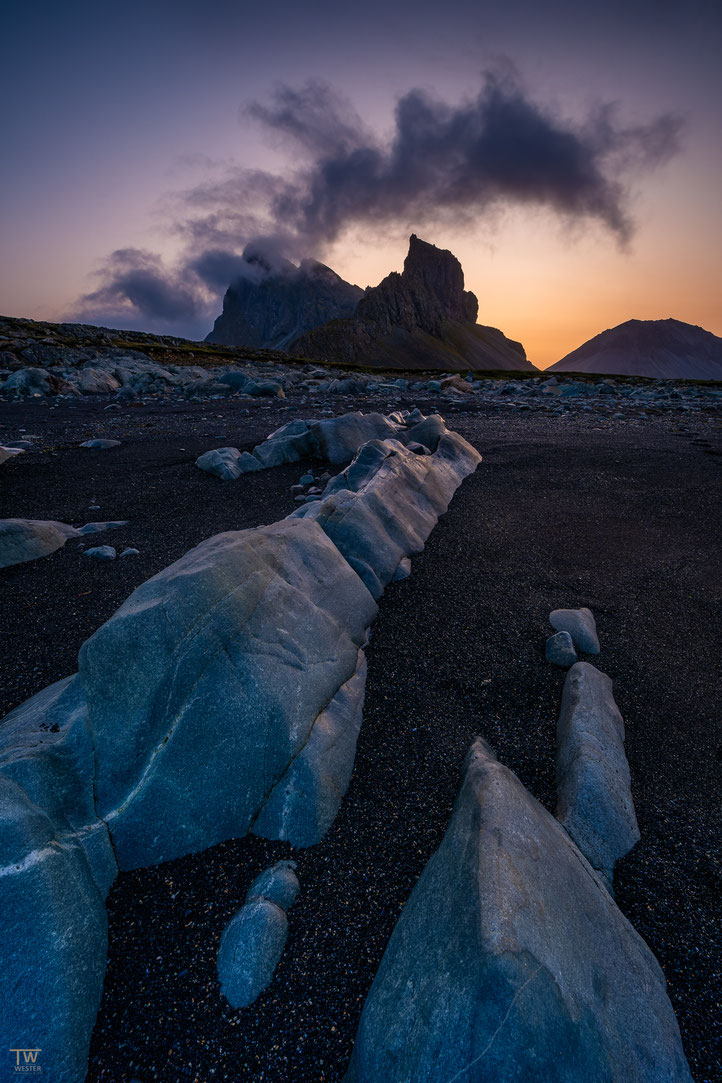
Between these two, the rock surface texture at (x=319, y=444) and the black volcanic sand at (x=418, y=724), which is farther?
the rock surface texture at (x=319, y=444)

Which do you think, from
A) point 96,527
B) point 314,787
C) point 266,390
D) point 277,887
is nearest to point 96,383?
point 266,390

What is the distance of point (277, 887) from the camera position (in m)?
2.14

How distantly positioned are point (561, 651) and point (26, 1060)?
3.40 meters

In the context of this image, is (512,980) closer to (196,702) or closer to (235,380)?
(196,702)

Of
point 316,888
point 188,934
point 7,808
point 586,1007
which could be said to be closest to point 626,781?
point 586,1007

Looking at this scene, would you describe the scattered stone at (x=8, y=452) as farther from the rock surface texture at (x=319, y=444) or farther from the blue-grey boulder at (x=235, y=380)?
the blue-grey boulder at (x=235, y=380)

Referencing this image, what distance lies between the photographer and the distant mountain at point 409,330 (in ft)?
479

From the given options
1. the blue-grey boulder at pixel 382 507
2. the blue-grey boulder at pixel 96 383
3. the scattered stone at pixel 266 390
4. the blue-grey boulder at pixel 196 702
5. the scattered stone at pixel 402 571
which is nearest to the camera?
the blue-grey boulder at pixel 196 702

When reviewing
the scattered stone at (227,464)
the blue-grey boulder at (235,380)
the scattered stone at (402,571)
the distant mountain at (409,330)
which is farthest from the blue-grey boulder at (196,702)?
the distant mountain at (409,330)

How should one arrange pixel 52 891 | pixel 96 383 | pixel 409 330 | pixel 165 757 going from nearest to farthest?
pixel 52 891, pixel 165 757, pixel 96 383, pixel 409 330

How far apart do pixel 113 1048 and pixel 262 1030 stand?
0.52 meters

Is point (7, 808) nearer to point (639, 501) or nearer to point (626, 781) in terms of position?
point (626, 781)

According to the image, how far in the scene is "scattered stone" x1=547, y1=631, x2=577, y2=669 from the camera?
11.8 ft

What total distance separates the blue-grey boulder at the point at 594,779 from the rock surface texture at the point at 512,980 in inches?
12.5
